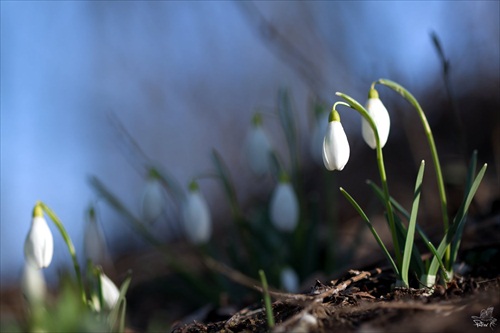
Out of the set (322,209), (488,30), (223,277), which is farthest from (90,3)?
(223,277)

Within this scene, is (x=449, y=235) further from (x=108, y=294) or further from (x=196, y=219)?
(x=196, y=219)

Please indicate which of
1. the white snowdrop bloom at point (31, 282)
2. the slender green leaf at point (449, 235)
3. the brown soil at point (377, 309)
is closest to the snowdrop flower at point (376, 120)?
the slender green leaf at point (449, 235)

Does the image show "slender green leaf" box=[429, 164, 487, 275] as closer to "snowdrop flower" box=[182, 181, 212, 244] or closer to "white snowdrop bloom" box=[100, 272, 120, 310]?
"white snowdrop bloom" box=[100, 272, 120, 310]

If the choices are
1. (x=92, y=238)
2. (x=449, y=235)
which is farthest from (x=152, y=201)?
(x=449, y=235)

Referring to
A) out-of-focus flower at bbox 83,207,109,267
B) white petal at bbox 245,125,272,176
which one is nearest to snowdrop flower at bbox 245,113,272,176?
white petal at bbox 245,125,272,176

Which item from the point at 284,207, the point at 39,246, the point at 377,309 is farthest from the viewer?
the point at 284,207

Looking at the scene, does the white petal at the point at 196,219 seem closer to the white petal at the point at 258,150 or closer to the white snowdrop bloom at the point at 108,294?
the white petal at the point at 258,150
